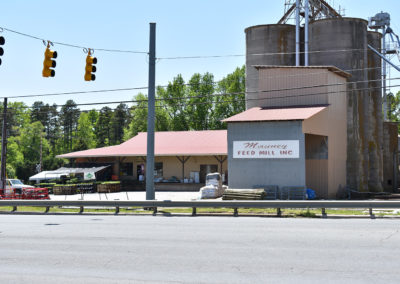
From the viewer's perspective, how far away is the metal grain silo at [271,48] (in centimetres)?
4181

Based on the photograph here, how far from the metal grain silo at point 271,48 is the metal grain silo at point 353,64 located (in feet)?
8.06

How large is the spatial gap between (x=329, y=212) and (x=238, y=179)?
10505 mm

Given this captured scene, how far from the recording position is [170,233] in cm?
1412

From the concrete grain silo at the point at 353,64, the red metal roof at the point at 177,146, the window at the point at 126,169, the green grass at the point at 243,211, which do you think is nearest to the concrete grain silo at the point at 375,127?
the concrete grain silo at the point at 353,64

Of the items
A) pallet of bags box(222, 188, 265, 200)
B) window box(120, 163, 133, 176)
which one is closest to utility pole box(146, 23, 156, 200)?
pallet of bags box(222, 188, 265, 200)

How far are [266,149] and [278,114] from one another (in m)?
2.92

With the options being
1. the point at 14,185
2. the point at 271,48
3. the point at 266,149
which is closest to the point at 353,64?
the point at 271,48

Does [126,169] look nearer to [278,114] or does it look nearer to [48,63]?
[278,114]

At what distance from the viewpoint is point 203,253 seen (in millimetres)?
10555

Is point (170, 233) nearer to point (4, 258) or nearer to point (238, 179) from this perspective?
point (4, 258)

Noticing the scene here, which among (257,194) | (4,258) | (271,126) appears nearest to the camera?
(4,258)

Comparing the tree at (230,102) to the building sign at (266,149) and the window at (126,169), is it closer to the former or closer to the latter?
the window at (126,169)

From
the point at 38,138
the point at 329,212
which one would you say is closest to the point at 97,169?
the point at 329,212

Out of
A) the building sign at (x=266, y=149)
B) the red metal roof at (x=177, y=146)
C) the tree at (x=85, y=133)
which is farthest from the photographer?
the tree at (x=85, y=133)
